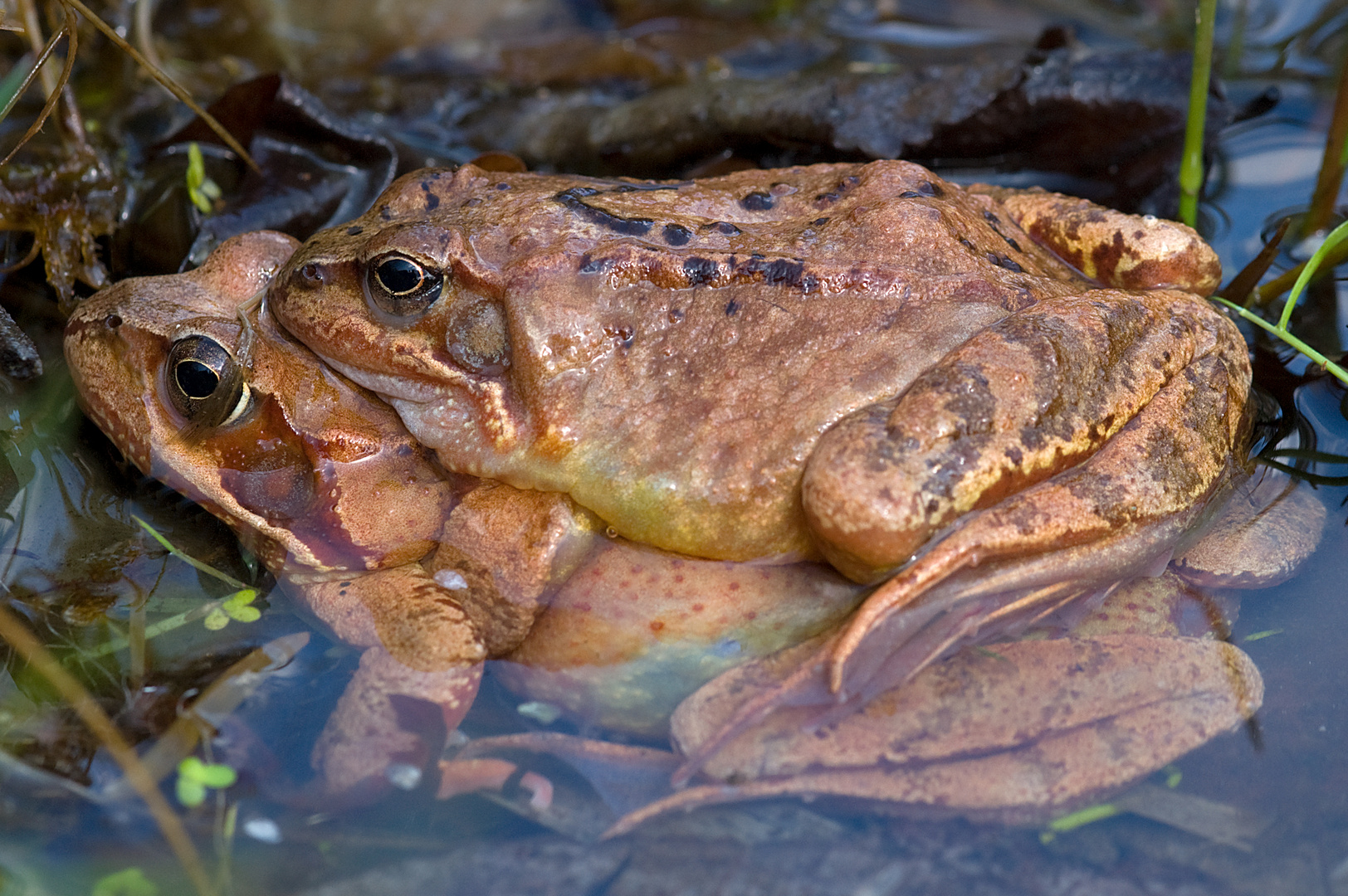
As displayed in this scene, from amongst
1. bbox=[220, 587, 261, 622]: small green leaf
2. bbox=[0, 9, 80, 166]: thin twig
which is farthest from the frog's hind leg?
bbox=[0, 9, 80, 166]: thin twig

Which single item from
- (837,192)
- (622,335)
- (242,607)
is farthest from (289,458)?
(837,192)

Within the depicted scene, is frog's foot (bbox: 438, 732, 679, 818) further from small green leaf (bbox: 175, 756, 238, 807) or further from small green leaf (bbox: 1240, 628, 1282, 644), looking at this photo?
small green leaf (bbox: 1240, 628, 1282, 644)

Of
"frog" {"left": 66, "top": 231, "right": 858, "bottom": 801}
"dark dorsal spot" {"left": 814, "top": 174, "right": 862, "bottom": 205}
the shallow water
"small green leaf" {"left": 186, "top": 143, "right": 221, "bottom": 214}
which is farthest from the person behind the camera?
"small green leaf" {"left": 186, "top": 143, "right": 221, "bottom": 214}

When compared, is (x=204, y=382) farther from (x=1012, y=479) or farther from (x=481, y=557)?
(x=1012, y=479)

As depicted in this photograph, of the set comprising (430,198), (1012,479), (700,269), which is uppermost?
(430,198)

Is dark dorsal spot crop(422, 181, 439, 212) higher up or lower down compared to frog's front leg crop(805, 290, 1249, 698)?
higher up

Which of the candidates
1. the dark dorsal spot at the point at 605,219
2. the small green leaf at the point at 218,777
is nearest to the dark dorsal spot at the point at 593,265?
the dark dorsal spot at the point at 605,219

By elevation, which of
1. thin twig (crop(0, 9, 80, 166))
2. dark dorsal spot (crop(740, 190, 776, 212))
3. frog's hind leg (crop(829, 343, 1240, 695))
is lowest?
frog's hind leg (crop(829, 343, 1240, 695))
